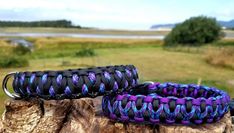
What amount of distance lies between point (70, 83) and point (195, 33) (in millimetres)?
64743

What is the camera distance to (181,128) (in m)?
4.84

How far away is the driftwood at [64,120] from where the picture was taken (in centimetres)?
505

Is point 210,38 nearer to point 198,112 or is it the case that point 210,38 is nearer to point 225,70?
point 225,70

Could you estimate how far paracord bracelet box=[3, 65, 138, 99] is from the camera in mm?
4902

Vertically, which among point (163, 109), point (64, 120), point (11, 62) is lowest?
point (11, 62)

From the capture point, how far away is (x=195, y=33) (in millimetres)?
68375

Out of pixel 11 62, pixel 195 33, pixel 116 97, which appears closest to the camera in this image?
pixel 116 97

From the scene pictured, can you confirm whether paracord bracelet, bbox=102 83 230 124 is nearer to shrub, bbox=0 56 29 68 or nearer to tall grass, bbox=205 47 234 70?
shrub, bbox=0 56 29 68

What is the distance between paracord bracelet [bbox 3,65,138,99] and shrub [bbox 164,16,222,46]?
63157mm

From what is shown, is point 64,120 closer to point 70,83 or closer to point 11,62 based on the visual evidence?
point 70,83

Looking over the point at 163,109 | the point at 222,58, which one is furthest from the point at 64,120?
the point at 222,58

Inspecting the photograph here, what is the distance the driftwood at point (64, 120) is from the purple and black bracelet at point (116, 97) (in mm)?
91

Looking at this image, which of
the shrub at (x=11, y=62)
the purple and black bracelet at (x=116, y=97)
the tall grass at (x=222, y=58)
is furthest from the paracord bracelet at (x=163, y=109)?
the tall grass at (x=222, y=58)

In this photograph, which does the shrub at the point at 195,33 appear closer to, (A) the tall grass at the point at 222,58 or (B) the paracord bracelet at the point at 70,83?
(A) the tall grass at the point at 222,58
